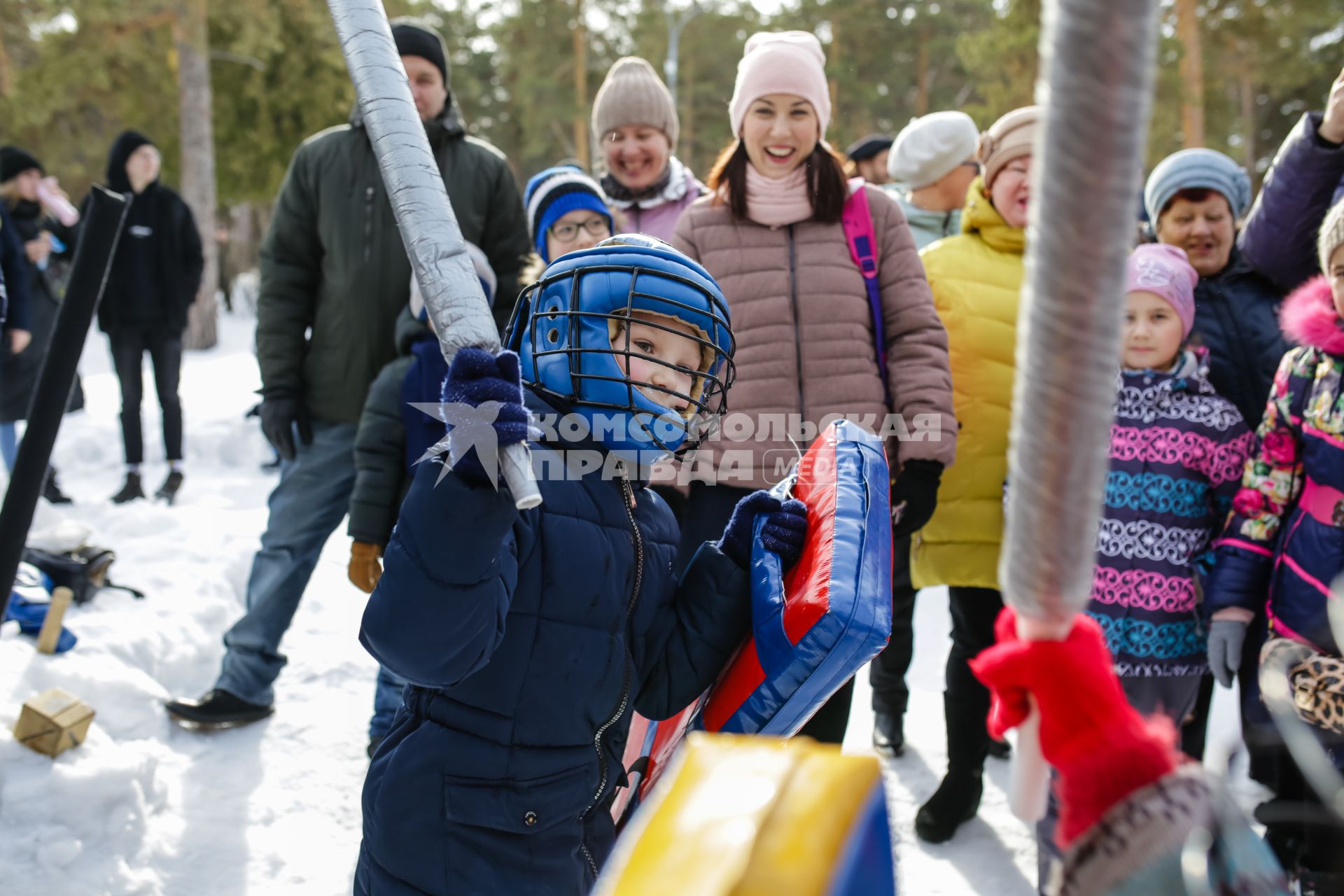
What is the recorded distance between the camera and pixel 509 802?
1.59 m

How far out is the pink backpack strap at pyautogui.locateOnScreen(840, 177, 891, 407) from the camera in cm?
285

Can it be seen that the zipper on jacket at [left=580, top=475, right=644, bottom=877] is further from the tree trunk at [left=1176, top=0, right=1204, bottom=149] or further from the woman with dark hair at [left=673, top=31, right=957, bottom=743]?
the tree trunk at [left=1176, top=0, right=1204, bottom=149]

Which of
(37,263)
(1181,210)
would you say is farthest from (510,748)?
(37,263)

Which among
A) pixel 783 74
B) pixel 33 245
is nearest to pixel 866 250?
pixel 783 74

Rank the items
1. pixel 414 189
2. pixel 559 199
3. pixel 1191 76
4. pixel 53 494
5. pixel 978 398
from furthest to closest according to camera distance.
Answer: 1. pixel 1191 76
2. pixel 53 494
3. pixel 559 199
4. pixel 978 398
5. pixel 414 189

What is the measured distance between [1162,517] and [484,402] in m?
2.18

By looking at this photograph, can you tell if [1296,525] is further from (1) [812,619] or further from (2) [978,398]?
(1) [812,619]

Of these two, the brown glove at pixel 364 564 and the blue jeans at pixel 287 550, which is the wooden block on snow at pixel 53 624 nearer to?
the blue jeans at pixel 287 550

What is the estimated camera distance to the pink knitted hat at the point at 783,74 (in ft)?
9.50

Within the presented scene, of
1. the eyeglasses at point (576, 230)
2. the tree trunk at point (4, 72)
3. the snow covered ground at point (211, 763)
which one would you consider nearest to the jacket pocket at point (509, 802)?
the snow covered ground at point (211, 763)

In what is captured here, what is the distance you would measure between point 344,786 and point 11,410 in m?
4.41

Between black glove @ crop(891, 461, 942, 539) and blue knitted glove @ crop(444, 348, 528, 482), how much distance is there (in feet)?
5.83

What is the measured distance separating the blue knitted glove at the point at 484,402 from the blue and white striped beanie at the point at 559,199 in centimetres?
218

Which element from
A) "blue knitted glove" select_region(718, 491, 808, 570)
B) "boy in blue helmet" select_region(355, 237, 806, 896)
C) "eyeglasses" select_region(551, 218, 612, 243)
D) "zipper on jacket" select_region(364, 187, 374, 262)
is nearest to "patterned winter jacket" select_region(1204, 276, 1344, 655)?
"blue knitted glove" select_region(718, 491, 808, 570)
